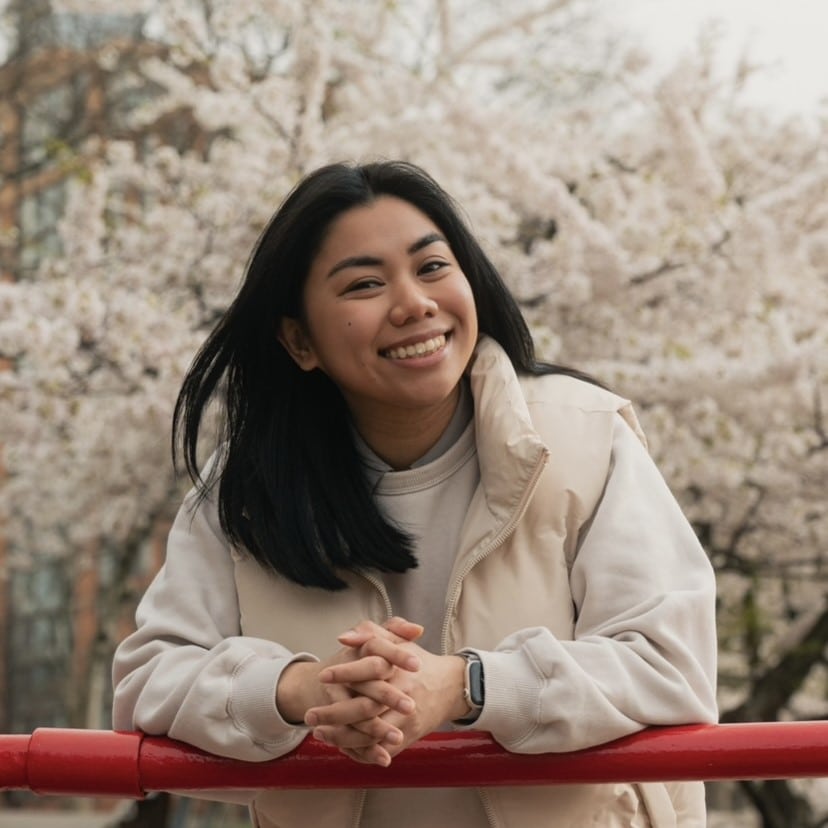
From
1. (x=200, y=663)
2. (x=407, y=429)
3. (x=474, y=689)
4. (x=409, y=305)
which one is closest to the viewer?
(x=474, y=689)

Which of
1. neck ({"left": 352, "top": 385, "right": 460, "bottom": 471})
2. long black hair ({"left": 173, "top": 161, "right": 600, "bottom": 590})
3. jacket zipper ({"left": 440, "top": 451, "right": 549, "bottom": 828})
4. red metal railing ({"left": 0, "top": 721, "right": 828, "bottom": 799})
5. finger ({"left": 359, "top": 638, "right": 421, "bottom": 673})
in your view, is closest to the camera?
red metal railing ({"left": 0, "top": 721, "right": 828, "bottom": 799})

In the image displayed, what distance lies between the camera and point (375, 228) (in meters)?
2.33

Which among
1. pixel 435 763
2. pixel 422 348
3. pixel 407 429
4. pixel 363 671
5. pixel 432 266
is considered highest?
pixel 432 266

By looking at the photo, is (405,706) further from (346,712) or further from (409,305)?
(409,305)

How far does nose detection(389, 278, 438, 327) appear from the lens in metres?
2.25

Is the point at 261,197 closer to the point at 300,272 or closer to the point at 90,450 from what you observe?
the point at 90,450

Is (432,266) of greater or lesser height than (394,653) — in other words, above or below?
above

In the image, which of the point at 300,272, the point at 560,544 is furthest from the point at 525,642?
the point at 300,272

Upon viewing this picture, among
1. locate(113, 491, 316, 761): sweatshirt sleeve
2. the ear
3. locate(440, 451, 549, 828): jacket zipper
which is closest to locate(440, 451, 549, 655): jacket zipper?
locate(440, 451, 549, 828): jacket zipper

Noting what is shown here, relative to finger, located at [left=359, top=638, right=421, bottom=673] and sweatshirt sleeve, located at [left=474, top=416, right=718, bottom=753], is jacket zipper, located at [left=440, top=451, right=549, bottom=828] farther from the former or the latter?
finger, located at [left=359, top=638, right=421, bottom=673]

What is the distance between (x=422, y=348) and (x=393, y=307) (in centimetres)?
8

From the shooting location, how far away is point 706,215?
7.65 meters

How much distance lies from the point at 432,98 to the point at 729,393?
102 inches

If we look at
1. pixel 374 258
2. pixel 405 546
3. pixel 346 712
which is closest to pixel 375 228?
pixel 374 258
